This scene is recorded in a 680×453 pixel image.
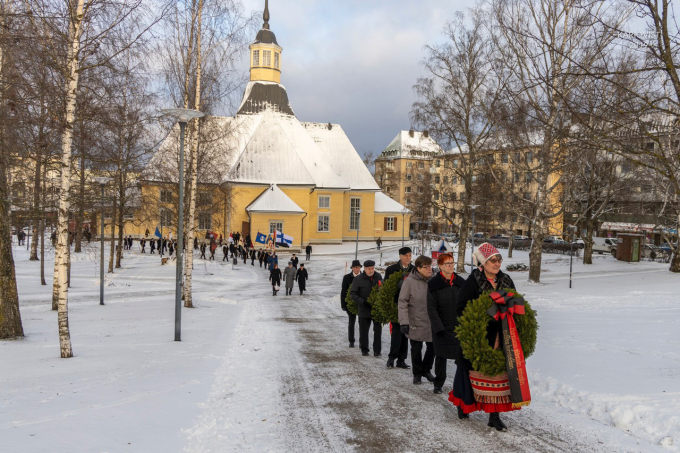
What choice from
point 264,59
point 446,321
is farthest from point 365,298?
point 264,59

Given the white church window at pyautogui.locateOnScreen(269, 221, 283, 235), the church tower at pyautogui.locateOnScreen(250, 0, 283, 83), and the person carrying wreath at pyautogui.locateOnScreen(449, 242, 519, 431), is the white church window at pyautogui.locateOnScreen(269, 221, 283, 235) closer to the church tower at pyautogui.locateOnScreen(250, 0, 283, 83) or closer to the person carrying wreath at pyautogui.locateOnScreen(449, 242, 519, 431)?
the church tower at pyautogui.locateOnScreen(250, 0, 283, 83)

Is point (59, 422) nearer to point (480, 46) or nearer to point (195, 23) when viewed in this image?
point (195, 23)

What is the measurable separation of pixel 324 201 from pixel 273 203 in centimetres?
818

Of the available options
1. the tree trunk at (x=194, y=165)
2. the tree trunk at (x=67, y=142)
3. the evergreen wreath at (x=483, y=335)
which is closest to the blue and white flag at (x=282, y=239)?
the tree trunk at (x=194, y=165)

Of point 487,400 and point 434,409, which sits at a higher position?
point 487,400

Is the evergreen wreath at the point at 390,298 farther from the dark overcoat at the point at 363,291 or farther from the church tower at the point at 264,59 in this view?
the church tower at the point at 264,59

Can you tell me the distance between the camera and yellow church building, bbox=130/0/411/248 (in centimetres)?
4297

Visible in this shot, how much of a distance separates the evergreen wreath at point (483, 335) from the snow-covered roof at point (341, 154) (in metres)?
47.8

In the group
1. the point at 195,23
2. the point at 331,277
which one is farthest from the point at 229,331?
the point at 331,277

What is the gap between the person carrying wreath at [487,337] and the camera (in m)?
5.17

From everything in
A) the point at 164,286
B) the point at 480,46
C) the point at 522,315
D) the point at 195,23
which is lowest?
the point at 164,286

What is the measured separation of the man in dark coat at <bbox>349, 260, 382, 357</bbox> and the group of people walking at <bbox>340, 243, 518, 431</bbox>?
2 centimetres

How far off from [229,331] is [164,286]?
12054 mm

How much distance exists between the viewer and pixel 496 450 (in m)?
4.81
